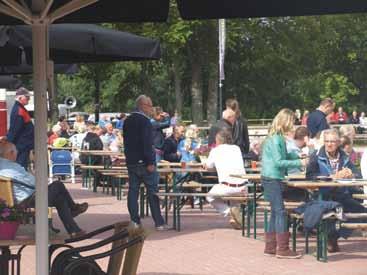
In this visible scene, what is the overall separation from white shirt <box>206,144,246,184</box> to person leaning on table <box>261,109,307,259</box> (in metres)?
2.20

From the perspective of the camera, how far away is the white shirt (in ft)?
37.4

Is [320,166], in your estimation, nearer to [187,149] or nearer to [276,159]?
[276,159]

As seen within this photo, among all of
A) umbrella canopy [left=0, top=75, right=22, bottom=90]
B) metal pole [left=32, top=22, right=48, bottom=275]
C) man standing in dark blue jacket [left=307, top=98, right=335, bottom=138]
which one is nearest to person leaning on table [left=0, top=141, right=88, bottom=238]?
metal pole [left=32, top=22, right=48, bottom=275]

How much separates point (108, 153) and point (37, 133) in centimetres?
1137

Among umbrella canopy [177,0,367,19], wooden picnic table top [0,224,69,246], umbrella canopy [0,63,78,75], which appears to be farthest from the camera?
umbrella canopy [0,63,78,75]

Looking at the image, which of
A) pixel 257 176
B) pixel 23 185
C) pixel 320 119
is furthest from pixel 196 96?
pixel 23 185

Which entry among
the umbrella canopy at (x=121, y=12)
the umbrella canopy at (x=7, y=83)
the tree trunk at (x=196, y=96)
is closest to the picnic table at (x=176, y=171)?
the umbrella canopy at (x=121, y=12)

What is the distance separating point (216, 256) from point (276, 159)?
123 cm

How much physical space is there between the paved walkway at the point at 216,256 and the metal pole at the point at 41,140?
212 centimetres

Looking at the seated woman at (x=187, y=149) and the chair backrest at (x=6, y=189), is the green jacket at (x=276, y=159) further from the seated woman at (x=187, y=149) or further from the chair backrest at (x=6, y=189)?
the seated woman at (x=187, y=149)

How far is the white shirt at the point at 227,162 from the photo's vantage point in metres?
11.4

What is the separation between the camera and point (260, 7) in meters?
6.10

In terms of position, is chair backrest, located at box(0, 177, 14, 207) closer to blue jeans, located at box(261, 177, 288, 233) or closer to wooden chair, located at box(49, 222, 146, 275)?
wooden chair, located at box(49, 222, 146, 275)

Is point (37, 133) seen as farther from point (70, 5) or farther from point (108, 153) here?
point (108, 153)
